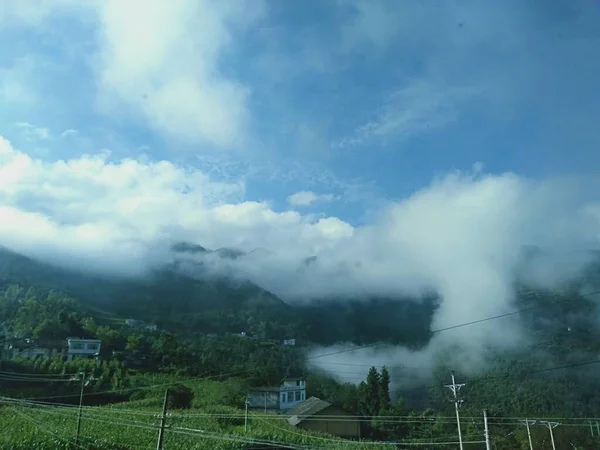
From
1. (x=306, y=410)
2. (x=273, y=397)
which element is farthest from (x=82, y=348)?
(x=306, y=410)

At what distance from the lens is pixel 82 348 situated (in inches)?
2717

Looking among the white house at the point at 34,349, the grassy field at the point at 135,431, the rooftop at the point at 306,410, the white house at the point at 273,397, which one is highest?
the white house at the point at 34,349

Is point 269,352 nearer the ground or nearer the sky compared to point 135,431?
nearer the sky

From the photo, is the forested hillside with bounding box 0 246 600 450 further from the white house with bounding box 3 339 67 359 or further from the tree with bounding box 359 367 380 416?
the white house with bounding box 3 339 67 359

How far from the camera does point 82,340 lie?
228 ft

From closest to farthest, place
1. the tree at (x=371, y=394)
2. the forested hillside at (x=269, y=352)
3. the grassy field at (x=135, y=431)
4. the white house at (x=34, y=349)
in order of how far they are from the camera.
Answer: the grassy field at (x=135, y=431) < the white house at (x=34, y=349) < the forested hillside at (x=269, y=352) < the tree at (x=371, y=394)

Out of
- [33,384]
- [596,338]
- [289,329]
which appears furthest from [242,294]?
[33,384]

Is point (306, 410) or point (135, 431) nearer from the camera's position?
point (135, 431)

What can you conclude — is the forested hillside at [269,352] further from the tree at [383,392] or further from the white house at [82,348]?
the white house at [82,348]

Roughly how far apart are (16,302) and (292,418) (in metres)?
55.3

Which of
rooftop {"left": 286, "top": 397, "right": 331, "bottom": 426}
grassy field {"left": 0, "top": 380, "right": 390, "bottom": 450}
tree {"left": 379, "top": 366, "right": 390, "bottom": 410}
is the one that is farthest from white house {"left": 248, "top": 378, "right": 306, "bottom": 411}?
grassy field {"left": 0, "top": 380, "right": 390, "bottom": 450}

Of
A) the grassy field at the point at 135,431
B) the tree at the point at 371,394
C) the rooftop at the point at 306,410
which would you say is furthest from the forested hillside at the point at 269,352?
the grassy field at the point at 135,431

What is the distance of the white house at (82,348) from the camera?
66.8m

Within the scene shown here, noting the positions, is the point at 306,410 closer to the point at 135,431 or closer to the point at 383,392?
the point at 383,392
